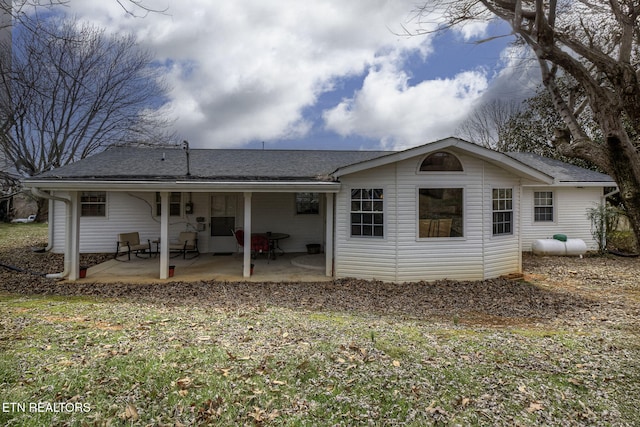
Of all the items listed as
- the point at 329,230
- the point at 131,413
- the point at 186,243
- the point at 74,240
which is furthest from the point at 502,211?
the point at 74,240

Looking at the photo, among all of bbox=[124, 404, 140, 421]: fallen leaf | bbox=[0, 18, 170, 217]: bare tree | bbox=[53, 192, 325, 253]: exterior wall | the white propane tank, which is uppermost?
bbox=[0, 18, 170, 217]: bare tree

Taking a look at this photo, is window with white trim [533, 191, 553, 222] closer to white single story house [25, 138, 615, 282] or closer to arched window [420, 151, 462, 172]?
white single story house [25, 138, 615, 282]

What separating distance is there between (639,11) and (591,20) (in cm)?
221

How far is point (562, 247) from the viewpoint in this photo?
12.1 metres

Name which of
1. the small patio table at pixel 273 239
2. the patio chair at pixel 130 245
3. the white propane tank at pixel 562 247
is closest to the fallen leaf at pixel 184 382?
the small patio table at pixel 273 239

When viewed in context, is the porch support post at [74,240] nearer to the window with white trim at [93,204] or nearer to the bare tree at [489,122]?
the window with white trim at [93,204]

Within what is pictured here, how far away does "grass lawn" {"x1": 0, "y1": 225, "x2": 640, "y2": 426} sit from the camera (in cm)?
284

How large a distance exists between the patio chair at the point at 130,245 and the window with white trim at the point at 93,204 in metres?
1.58

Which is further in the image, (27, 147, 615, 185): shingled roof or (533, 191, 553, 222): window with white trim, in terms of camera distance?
(533, 191, 553, 222): window with white trim

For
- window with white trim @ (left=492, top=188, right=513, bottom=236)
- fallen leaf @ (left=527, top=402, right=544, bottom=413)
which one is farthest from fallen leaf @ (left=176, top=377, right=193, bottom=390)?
window with white trim @ (left=492, top=188, right=513, bottom=236)

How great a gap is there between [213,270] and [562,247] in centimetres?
1220

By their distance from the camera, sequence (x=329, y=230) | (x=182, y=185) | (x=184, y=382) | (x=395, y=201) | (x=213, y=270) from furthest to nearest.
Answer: (x=213, y=270), (x=329, y=230), (x=395, y=201), (x=182, y=185), (x=184, y=382)

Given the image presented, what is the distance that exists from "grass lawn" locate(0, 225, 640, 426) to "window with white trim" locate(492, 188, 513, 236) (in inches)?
147

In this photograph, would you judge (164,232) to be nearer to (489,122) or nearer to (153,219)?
(153,219)
